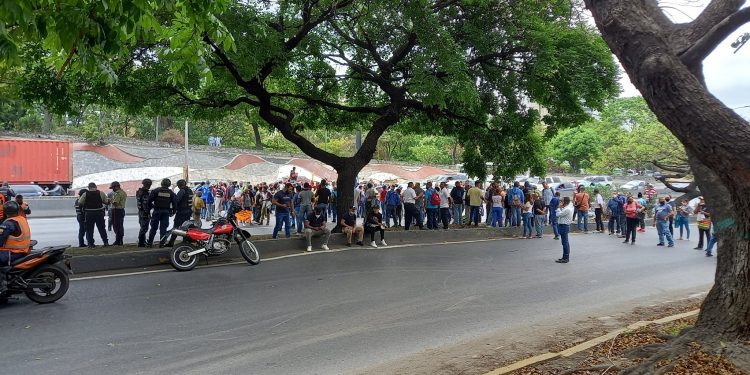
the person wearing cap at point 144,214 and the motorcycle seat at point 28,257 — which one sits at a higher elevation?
the person wearing cap at point 144,214

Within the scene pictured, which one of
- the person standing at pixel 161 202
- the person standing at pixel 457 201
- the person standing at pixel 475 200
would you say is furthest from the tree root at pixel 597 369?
the person standing at pixel 457 201

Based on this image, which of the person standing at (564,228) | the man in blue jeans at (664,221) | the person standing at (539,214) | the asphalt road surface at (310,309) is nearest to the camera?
the asphalt road surface at (310,309)

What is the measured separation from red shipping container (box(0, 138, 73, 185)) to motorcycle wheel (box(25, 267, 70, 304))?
28.4 meters

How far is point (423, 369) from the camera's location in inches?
215

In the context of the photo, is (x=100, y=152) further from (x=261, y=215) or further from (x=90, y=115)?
(x=261, y=215)

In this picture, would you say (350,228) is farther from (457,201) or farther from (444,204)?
(457,201)

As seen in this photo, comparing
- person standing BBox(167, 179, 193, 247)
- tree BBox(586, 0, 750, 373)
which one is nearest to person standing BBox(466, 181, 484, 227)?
person standing BBox(167, 179, 193, 247)

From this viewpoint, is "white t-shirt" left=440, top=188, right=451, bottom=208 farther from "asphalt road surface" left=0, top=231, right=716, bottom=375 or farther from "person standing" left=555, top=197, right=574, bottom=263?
"person standing" left=555, top=197, right=574, bottom=263

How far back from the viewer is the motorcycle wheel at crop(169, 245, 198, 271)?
10.7 m

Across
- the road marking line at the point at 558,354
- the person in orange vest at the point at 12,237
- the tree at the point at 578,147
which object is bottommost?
the road marking line at the point at 558,354

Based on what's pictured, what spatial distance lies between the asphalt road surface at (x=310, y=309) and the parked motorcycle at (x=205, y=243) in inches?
13.2

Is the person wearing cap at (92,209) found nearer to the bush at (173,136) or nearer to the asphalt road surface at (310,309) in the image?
the asphalt road surface at (310,309)

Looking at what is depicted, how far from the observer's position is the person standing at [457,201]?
19.4m

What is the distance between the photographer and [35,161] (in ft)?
107
